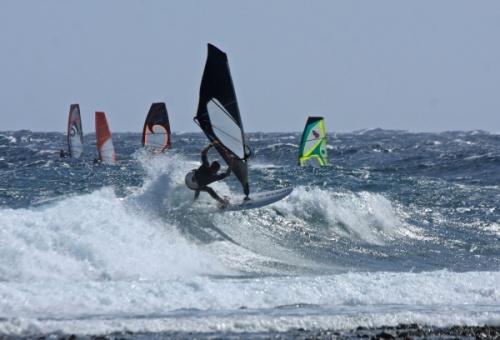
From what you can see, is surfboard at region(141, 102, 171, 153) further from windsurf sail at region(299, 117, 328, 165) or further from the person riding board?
the person riding board

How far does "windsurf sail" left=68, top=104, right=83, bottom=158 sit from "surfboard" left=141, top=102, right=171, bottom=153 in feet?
13.2

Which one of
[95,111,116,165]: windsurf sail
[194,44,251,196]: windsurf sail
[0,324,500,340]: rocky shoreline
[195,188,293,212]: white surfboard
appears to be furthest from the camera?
[95,111,116,165]: windsurf sail

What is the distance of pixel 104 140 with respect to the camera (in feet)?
94.8

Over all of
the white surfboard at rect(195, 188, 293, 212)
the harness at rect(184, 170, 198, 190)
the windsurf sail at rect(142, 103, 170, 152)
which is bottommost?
the white surfboard at rect(195, 188, 293, 212)

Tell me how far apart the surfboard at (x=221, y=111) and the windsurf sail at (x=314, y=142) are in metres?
14.6

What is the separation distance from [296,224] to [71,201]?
5.04 m

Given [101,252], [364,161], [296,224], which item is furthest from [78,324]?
[364,161]

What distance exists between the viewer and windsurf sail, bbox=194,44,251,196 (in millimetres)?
13898

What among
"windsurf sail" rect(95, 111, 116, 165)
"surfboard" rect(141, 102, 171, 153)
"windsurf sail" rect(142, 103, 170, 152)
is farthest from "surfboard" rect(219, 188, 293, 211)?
"windsurf sail" rect(95, 111, 116, 165)

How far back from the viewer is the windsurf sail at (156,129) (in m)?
26.9

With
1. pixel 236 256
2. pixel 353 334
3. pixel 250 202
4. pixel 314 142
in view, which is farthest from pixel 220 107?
pixel 314 142

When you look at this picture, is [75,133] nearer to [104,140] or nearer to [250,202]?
[104,140]

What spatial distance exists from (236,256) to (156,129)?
1492 cm

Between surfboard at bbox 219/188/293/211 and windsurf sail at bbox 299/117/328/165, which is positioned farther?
windsurf sail at bbox 299/117/328/165
